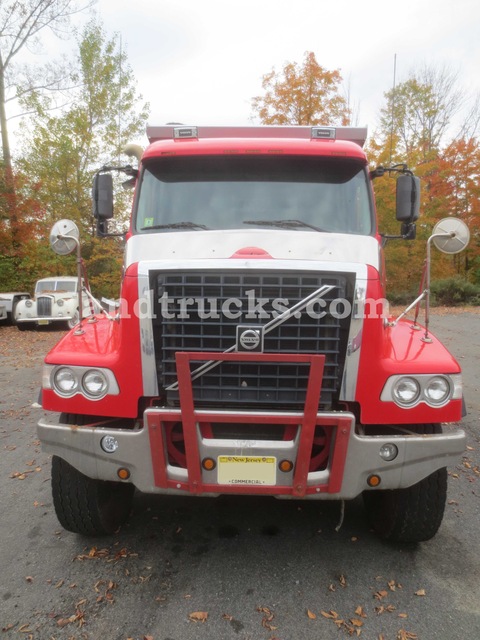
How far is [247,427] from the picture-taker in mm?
2965

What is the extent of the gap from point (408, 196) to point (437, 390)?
203 cm

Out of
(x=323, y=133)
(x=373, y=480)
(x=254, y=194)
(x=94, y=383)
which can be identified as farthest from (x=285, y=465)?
(x=323, y=133)

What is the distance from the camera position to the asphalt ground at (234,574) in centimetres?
258

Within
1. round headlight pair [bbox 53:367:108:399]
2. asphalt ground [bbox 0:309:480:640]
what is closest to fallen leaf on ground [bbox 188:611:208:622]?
asphalt ground [bbox 0:309:480:640]

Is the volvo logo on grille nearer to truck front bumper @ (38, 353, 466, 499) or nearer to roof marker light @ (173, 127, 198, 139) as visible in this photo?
truck front bumper @ (38, 353, 466, 499)

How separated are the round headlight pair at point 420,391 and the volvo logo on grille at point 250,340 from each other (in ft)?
2.71

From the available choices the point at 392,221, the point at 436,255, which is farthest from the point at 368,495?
the point at 436,255

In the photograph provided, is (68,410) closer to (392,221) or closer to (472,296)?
(392,221)

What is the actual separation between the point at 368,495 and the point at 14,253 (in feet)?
64.0

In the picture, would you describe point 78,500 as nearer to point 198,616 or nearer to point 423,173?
point 198,616

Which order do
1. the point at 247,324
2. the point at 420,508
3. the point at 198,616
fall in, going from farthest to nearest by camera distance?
1. the point at 420,508
2. the point at 247,324
3. the point at 198,616

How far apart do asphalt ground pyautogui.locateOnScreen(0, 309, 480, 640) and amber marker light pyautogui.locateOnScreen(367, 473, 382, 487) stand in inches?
24.8

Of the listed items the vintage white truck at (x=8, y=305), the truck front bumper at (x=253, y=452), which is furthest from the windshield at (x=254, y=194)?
the vintage white truck at (x=8, y=305)

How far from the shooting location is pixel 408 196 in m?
4.26
